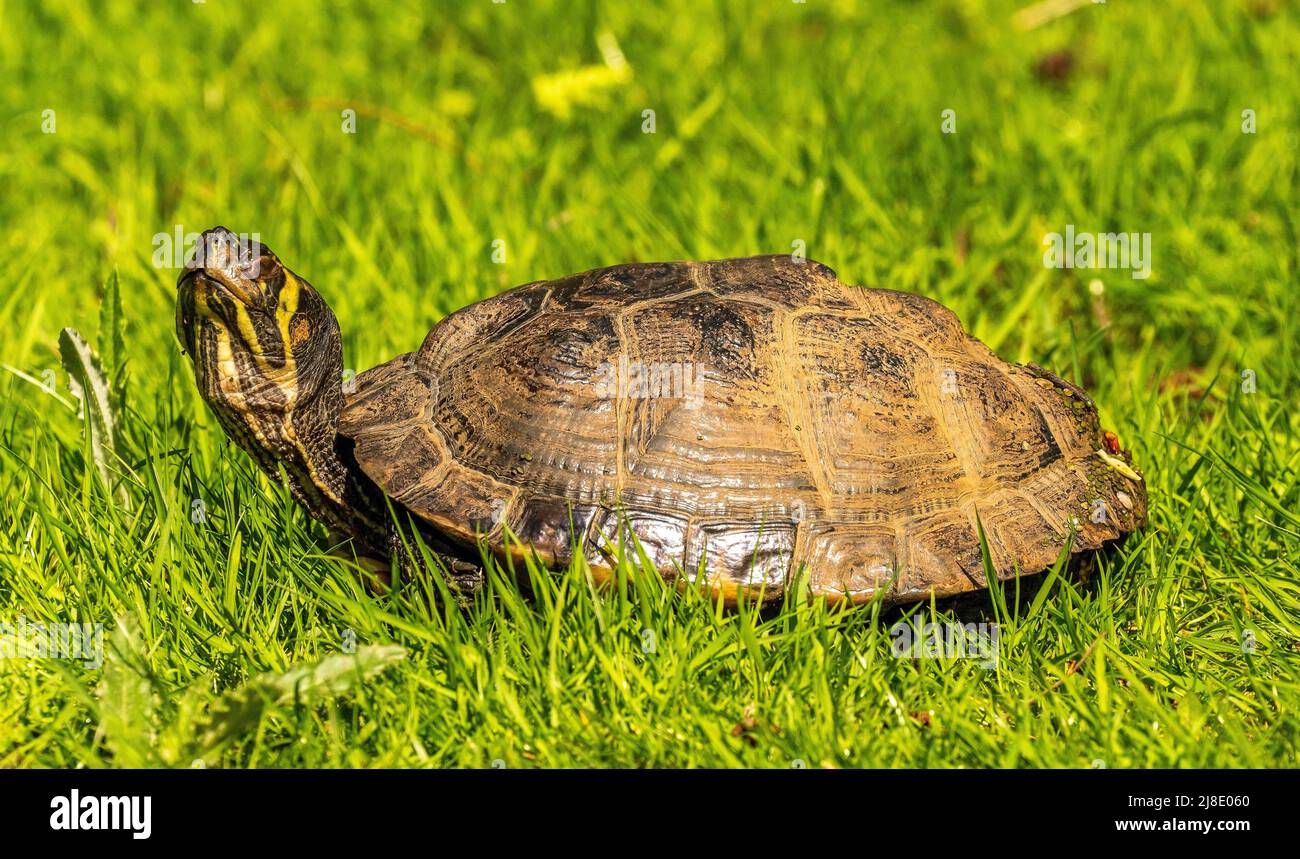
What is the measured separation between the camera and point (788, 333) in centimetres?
381

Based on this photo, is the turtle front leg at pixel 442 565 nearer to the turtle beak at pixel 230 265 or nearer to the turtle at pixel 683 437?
the turtle at pixel 683 437

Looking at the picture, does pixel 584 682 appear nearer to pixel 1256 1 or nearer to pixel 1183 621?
pixel 1183 621

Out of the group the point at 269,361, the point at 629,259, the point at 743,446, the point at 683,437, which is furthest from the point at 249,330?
the point at 629,259

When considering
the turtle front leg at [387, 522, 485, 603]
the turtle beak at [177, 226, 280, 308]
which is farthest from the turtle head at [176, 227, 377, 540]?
the turtle front leg at [387, 522, 485, 603]

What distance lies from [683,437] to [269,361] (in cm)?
136

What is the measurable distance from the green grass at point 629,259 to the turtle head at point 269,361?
0.61 feet

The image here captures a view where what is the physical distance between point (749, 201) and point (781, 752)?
360 cm

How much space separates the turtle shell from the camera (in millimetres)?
3564

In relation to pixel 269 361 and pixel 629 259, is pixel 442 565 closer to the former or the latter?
pixel 269 361

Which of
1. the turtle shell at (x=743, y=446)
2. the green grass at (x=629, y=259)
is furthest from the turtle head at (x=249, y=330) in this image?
the green grass at (x=629, y=259)

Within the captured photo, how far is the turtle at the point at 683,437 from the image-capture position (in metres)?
3.57

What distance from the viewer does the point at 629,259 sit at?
570 cm

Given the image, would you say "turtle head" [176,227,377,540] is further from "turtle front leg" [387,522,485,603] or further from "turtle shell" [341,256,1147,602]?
"turtle front leg" [387,522,485,603]

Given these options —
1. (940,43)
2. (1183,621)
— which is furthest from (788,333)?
(940,43)
